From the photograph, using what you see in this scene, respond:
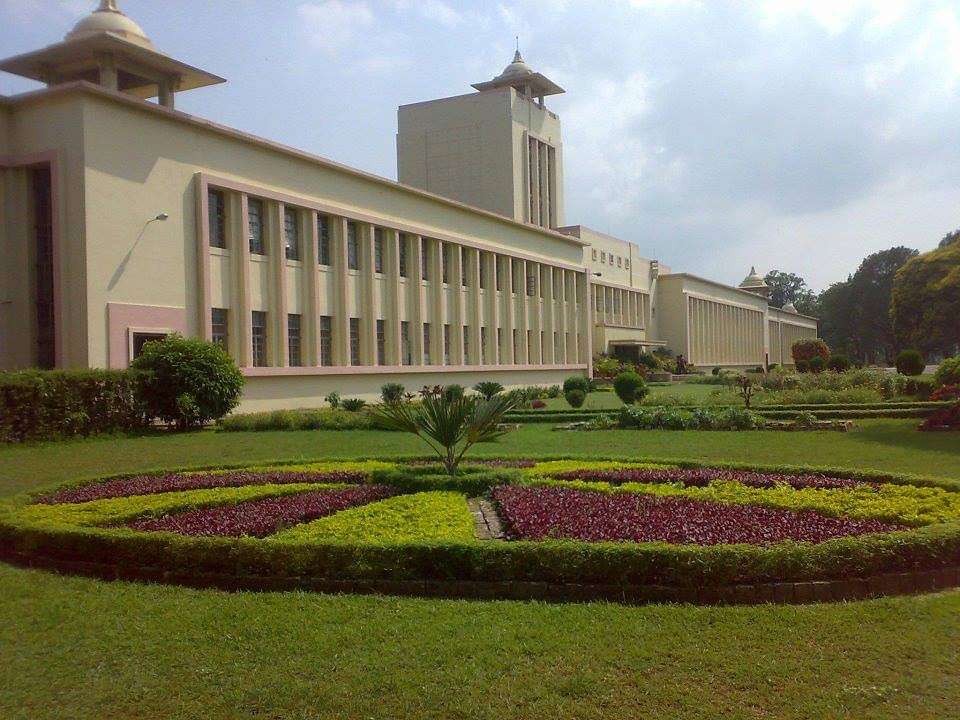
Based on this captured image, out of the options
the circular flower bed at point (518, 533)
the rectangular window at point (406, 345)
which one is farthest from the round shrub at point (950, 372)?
the rectangular window at point (406, 345)

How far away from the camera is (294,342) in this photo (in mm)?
27172

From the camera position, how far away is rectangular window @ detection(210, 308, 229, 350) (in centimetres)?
2392

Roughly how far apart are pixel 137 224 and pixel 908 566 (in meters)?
19.6

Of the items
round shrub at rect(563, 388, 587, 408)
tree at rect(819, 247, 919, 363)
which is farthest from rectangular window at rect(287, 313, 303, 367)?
tree at rect(819, 247, 919, 363)

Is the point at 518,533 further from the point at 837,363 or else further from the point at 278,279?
the point at 837,363

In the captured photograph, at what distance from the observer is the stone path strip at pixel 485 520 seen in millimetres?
6928

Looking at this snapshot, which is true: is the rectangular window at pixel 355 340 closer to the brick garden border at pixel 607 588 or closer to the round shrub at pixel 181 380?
the round shrub at pixel 181 380

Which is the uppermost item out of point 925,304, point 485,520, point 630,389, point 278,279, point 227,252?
point 227,252

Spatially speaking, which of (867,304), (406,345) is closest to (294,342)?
(406,345)

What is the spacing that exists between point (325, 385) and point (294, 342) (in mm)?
1716

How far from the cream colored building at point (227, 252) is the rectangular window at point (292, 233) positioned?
3.0 inches

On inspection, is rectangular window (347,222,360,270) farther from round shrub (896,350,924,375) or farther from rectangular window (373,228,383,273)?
round shrub (896,350,924,375)

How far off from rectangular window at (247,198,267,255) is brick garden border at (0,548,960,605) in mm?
20378

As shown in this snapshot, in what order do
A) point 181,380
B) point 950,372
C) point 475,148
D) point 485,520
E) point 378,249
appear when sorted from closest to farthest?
1. point 485,520
2. point 181,380
3. point 950,372
4. point 378,249
5. point 475,148
